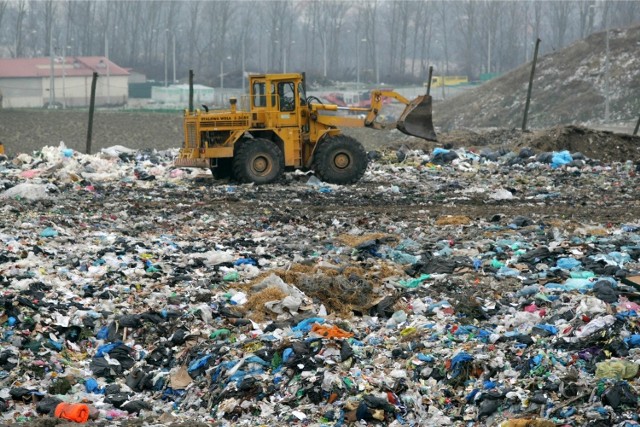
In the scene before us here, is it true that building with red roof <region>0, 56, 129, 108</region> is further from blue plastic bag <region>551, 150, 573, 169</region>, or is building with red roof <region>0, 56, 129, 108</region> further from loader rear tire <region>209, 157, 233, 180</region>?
blue plastic bag <region>551, 150, 573, 169</region>

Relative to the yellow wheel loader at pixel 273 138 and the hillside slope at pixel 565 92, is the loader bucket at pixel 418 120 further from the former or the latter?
the hillside slope at pixel 565 92

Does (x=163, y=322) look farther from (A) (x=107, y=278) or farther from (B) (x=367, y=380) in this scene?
(B) (x=367, y=380)

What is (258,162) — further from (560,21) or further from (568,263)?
(560,21)

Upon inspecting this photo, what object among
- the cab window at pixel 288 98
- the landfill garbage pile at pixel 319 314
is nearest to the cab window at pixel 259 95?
the cab window at pixel 288 98

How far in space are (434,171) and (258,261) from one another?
1014 cm

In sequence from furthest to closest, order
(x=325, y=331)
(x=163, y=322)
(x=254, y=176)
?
1. (x=254, y=176)
2. (x=163, y=322)
3. (x=325, y=331)

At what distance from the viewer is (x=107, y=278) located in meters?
11.8

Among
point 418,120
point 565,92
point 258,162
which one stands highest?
point 565,92

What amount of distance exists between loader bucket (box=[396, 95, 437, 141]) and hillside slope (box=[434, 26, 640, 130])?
25.4m

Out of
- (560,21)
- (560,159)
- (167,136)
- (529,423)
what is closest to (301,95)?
(560,159)

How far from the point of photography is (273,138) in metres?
20.3

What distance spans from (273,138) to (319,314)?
10.1 metres

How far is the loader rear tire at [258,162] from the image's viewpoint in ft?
65.3

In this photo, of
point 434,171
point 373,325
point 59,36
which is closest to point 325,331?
point 373,325
